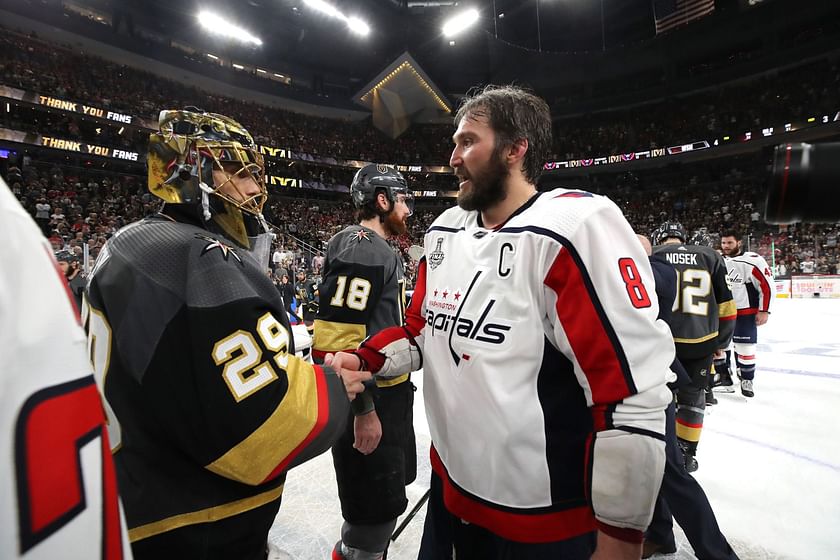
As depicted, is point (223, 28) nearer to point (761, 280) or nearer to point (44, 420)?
point (761, 280)

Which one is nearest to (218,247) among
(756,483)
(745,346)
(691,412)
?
(691,412)

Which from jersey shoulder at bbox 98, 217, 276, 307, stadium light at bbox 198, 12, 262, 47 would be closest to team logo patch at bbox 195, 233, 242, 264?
jersey shoulder at bbox 98, 217, 276, 307

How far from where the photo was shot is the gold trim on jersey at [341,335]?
2213mm

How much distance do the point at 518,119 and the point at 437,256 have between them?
58 cm

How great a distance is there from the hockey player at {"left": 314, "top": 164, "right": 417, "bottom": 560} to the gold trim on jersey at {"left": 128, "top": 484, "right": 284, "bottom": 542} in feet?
2.27

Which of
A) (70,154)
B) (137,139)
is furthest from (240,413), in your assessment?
(137,139)

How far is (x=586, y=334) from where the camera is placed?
3.42 feet

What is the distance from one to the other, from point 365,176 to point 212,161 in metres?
1.40

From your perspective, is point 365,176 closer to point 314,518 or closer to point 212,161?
point 212,161

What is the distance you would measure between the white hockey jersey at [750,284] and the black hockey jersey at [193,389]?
21.1 feet

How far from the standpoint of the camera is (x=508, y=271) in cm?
123

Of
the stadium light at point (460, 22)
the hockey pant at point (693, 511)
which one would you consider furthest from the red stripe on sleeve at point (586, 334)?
the stadium light at point (460, 22)

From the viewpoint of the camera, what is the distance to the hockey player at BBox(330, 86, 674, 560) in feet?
3.29

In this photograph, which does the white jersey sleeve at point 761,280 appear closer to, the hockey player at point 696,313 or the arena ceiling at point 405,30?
the hockey player at point 696,313
